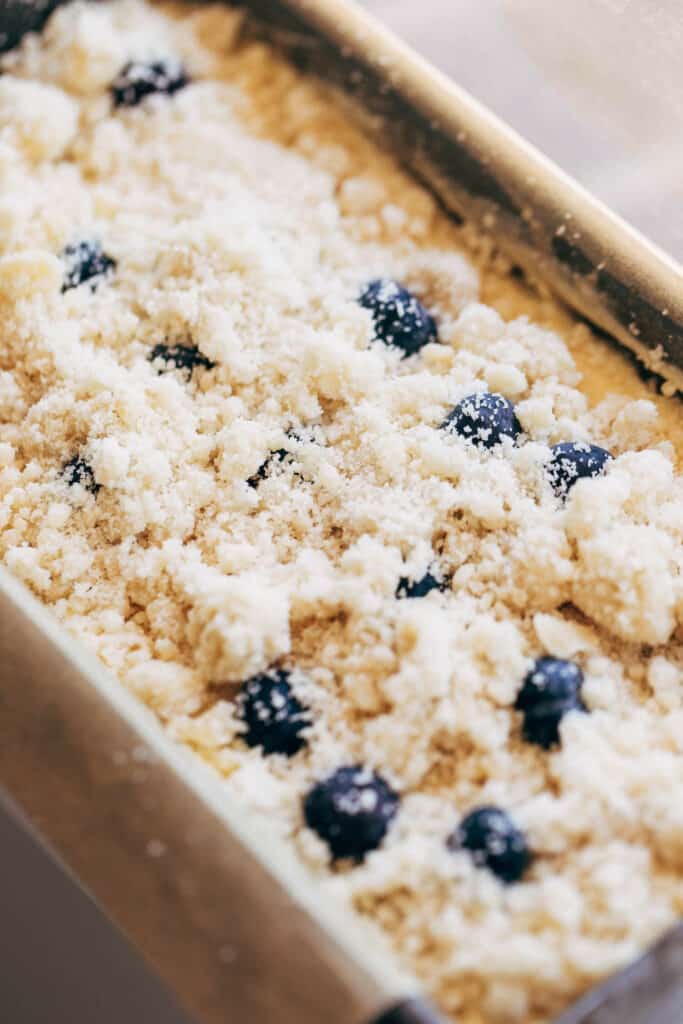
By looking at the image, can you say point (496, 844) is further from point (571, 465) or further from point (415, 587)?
point (571, 465)

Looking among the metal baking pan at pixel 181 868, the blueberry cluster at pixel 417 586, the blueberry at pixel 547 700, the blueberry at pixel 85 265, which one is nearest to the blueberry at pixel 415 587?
the blueberry cluster at pixel 417 586

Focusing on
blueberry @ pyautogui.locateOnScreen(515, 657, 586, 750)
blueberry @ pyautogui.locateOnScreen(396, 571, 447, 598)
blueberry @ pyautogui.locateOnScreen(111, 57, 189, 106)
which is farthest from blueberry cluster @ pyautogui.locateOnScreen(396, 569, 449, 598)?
blueberry @ pyautogui.locateOnScreen(111, 57, 189, 106)

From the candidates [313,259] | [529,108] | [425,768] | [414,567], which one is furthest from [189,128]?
[425,768]

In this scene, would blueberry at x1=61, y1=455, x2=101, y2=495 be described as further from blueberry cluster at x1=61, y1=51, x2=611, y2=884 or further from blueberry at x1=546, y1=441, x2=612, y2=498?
blueberry at x1=546, y1=441, x2=612, y2=498

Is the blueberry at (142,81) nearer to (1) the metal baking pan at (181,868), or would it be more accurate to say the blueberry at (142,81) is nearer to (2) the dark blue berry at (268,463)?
(2) the dark blue berry at (268,463)

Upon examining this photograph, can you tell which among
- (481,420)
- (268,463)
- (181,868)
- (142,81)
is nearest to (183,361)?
(268,463)

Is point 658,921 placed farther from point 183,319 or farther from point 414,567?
point 183,319
